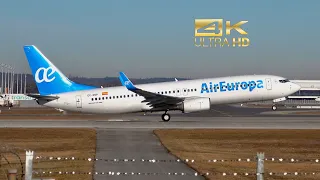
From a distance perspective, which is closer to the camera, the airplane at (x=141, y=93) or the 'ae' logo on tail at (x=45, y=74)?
the airplane at (x=141, y=93)

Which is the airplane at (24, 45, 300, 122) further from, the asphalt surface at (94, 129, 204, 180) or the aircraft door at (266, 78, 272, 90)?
A: the asphalt surface at (94, 129, 204, 180)

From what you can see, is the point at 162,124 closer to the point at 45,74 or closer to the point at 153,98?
the point at 153,98

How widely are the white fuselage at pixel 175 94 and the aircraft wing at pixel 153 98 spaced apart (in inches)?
33.1

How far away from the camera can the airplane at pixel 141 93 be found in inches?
2135

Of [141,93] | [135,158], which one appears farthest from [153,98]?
[135,158]

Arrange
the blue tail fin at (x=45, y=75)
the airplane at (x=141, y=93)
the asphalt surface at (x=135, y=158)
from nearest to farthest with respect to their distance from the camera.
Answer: the asphalt surface at (x=135, y=158) < the airplane at (x=141, y=93) < the blue tail fin at (x=45, y=75)

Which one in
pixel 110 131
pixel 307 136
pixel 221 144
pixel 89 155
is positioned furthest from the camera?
pixel 110 131

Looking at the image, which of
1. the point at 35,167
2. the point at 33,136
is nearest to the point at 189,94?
the point at 33,136

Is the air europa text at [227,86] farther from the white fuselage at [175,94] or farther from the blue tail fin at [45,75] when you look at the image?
the blue tail fin at [45,75]

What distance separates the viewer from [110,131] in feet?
146

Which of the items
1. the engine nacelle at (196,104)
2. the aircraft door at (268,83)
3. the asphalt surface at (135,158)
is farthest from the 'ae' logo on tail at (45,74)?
the aircraft door at (268,83)

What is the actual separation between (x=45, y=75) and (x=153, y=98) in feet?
34.6

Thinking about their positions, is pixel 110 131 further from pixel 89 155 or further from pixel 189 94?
pixel 89 155

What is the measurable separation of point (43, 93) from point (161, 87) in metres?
11.5
